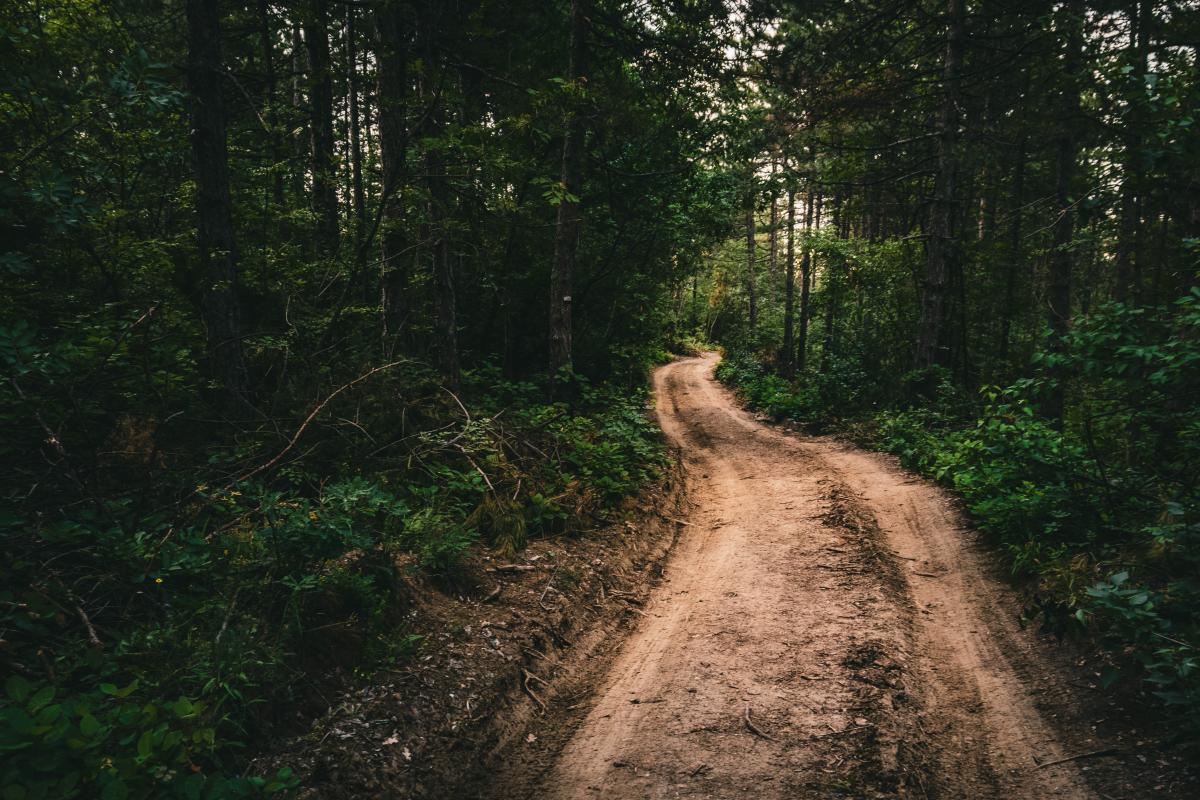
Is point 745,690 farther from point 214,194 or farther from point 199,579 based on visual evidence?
point 214,194

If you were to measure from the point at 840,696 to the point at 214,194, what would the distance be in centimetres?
818

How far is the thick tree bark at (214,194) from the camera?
5906 mm

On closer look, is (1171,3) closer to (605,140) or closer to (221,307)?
(605,140)

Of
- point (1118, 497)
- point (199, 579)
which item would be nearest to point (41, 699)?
point (199, 579)

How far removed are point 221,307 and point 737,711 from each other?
6870 mm

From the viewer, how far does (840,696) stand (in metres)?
4.64

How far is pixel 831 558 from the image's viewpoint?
7.20 metres

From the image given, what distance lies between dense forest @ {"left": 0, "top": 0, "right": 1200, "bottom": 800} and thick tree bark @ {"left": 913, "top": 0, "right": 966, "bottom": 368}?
81mm

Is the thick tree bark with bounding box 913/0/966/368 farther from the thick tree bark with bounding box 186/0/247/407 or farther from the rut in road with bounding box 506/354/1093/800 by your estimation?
the thick tree bark with bounding box 186/0/247/407

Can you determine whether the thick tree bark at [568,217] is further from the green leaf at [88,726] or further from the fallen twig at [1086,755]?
the green leaf at [88,726]

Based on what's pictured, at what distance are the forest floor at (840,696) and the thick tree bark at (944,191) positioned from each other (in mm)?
7045

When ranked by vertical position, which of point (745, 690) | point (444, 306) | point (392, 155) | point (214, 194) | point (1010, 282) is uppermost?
point (392, 155)

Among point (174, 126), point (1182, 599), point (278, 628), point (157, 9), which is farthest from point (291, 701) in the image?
point (157, 9)

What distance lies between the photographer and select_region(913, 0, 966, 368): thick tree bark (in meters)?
12.0
